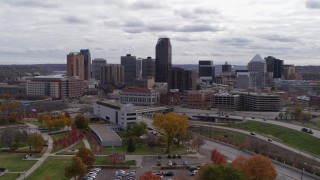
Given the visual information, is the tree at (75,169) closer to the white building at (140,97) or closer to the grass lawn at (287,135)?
the grass lawn at (287,135)

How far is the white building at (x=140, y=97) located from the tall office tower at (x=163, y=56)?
40.8 m

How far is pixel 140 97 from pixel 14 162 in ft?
179

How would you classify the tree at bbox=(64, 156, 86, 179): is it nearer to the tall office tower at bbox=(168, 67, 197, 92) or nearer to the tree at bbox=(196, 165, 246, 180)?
the tree at bbox=(196, 165, 246, 180)

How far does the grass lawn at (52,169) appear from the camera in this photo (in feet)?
103

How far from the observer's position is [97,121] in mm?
62750

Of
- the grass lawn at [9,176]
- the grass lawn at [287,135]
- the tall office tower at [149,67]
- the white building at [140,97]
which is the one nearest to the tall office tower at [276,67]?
the tall office tower at [149,67]

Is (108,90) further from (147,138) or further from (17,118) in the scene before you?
(147,138)

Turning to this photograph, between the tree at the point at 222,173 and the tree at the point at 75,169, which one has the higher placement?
the tree at the point at 222,173

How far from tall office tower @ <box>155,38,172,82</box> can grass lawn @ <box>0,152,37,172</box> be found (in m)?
93.4

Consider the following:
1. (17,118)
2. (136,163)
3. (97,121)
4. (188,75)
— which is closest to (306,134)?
(136,163)

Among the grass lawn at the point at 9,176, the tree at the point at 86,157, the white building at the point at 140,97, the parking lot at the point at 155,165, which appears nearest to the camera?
the grass lawn at the point at 9,176

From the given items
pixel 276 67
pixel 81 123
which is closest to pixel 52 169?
pixel 81 123

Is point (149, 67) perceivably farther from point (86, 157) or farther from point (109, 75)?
point (86, 157)

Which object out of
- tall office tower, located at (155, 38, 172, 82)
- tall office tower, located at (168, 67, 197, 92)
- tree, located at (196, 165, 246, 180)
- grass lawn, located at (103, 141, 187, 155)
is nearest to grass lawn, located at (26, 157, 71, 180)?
grass lawn, located at (103, 141, 187, 155)
